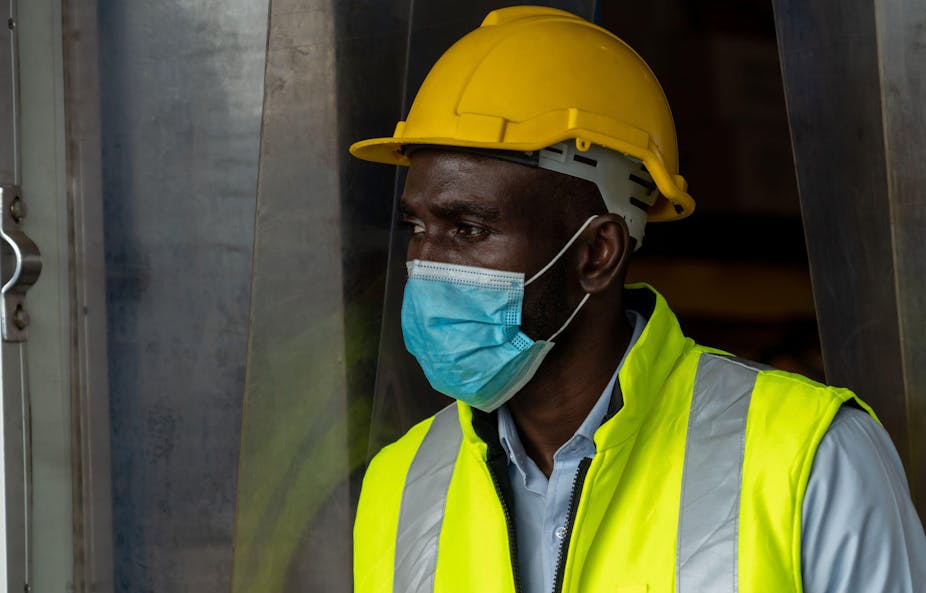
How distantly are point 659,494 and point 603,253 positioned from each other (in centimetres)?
42

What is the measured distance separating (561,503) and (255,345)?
2.90ft

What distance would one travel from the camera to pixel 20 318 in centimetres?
232

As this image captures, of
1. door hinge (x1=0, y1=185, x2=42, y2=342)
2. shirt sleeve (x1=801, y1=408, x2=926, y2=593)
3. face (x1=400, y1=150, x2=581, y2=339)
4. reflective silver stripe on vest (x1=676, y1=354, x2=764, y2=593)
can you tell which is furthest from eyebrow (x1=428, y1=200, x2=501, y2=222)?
door hinge (x1=0, y1=185, x2=42, y2=342)

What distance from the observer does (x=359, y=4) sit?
8.24 feet

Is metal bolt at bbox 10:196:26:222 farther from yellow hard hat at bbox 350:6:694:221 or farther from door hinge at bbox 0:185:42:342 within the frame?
yellow hard hat at bbox 350:6:694:221

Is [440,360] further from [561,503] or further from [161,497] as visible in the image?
[161,497]

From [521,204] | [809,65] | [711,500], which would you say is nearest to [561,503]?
[711,500]

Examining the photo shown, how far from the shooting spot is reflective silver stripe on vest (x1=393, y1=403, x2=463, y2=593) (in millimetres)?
1953

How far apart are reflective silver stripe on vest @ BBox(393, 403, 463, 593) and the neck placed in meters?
0.19

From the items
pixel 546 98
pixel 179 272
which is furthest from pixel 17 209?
pixel 546 98

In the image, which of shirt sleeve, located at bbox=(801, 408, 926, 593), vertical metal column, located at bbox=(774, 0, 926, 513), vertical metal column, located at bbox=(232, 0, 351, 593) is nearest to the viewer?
shirt sleeve, located at bbox=(801, 408, 926, 593)

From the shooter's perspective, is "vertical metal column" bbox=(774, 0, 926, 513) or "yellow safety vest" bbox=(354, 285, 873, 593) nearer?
"yellow safety vest" bbox=(354, 285, 873, 593)

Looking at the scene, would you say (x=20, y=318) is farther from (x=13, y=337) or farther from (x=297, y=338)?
(x=297, y=338)

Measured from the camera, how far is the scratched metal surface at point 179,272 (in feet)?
8.21
